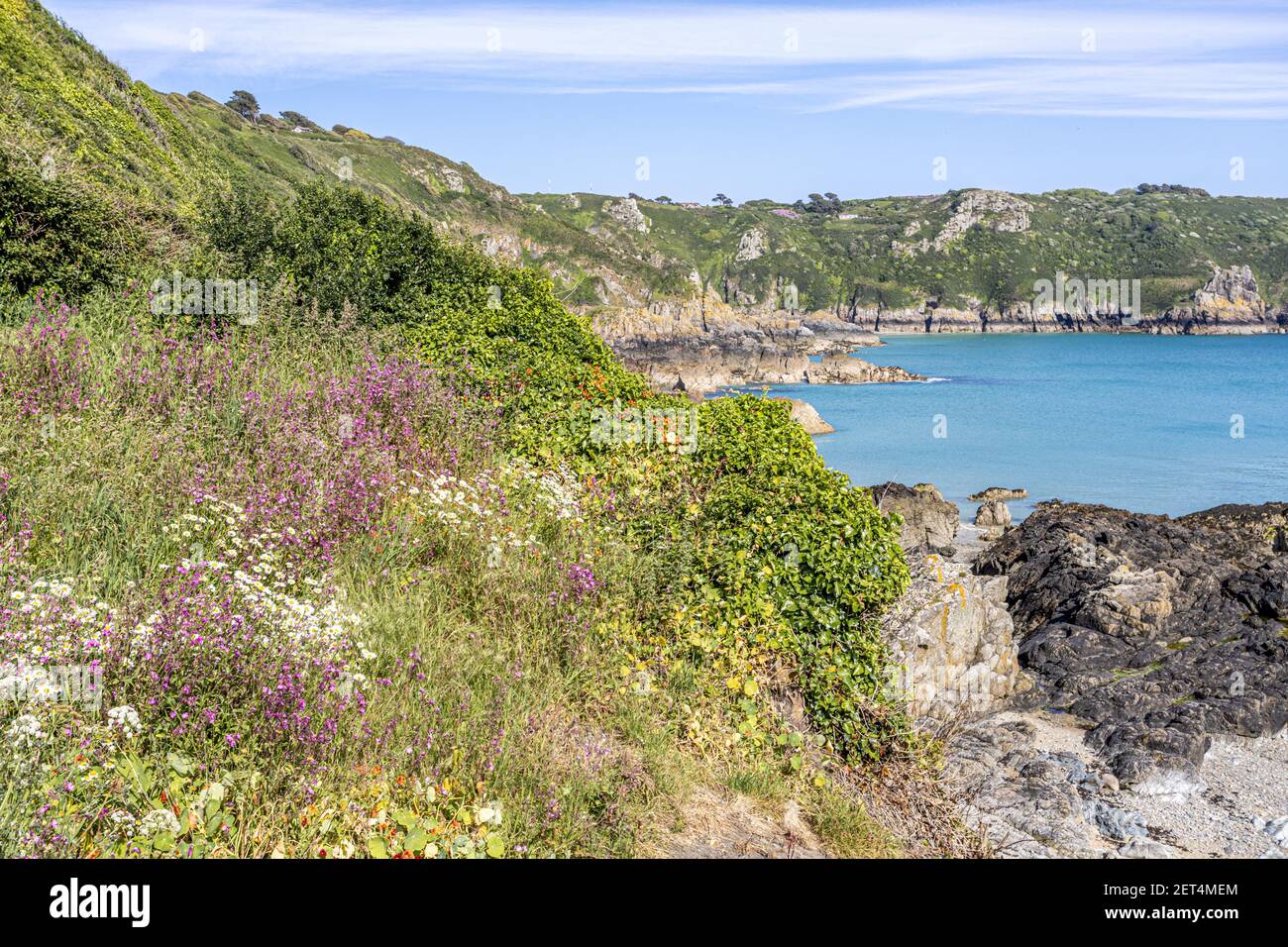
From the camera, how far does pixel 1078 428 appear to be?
63125 mm

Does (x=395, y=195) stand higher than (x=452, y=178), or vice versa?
(x=452, y=178)

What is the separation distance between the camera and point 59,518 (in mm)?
5633

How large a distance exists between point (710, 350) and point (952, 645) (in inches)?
3505

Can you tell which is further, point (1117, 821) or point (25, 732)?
point (1117, 821)

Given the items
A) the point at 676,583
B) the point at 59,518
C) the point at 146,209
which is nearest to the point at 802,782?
the point at 676,583

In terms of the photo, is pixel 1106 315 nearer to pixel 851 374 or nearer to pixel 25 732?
pixel 851 374

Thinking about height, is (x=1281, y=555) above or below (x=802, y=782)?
below

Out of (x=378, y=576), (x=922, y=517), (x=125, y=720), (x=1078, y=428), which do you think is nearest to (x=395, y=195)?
(x=1078, y=428)

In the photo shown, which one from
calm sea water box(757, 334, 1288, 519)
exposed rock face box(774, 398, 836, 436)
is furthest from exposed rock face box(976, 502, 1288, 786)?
exposed rock face box(774, 398, 836, 436)

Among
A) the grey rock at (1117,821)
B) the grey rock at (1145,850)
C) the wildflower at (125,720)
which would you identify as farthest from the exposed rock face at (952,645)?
the wildflower at (125,720)

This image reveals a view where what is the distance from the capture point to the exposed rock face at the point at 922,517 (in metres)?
27.5

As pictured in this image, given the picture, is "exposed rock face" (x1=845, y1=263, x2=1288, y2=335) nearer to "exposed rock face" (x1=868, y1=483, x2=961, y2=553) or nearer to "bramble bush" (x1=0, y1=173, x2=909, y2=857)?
"exposed rock face" (x1=868, y1=483, x2=961, y2=553)

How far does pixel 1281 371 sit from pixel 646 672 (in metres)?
125
